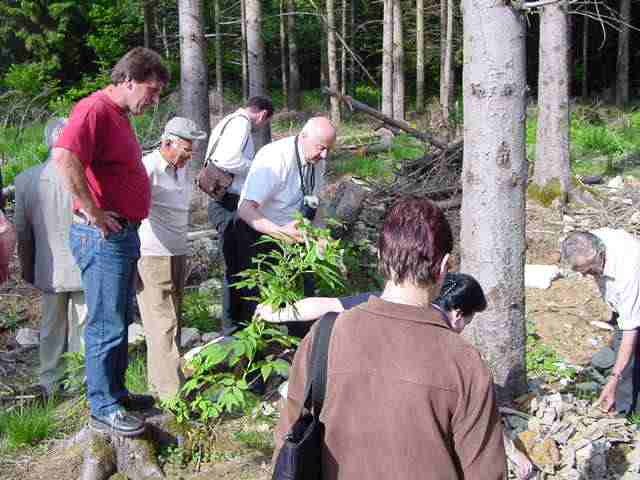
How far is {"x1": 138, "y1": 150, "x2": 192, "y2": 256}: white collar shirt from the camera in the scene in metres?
4.48

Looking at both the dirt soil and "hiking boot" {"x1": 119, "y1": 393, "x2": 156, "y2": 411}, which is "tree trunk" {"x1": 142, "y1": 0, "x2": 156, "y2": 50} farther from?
"hiking boot" {"x1": 119, "y1": 393, "x2": 156, "y2": 411}

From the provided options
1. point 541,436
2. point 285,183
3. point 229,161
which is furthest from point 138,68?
point 541,436

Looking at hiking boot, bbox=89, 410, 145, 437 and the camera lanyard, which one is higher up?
the camera lanyard

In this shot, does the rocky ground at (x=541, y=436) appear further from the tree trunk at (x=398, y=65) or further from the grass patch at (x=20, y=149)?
the tree trunk at (x=398, y=65)

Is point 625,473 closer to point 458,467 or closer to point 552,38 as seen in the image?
point 458,467

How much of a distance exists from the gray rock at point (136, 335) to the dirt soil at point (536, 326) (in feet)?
2.66

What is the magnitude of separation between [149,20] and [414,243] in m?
25.2

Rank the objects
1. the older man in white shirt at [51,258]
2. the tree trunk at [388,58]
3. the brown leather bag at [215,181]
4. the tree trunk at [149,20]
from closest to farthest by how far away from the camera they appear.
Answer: the older man in white shirt at [51,258], the brown leather bag at [215,181], the tree trunk at [388,58], the tree trunk at [149,20]

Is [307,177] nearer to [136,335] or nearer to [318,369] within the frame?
[136,335]

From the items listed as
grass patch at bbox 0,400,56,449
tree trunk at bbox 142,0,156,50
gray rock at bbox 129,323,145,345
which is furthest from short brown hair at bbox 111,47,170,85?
tree trunk at bbox 142,0,156,50

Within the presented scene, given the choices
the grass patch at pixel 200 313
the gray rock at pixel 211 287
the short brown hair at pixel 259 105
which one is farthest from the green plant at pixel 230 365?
the gray rock at pixel 211 287

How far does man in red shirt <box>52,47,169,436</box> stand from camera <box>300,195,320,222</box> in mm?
1399

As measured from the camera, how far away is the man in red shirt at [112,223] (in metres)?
3.65

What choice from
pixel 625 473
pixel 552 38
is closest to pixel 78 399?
pixel 625 473
